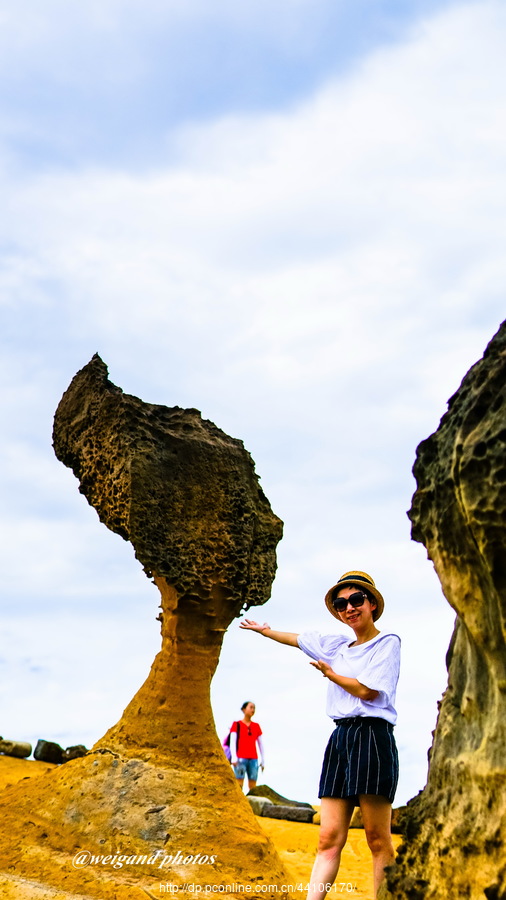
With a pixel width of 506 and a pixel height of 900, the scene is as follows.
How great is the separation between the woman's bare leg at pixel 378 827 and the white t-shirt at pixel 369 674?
310mm

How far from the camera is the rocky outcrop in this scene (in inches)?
94.6

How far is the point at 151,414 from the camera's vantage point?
618 cm

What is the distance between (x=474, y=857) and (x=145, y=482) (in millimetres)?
3903

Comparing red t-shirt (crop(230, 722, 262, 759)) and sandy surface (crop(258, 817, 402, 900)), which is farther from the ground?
red t-shirt (crop(230, 722, 262, 759))

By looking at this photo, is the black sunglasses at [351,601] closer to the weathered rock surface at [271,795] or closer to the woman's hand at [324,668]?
the woman's hand at [324,668]

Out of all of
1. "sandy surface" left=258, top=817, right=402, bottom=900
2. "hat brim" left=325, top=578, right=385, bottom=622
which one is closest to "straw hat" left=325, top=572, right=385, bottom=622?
"hat brim" left=325, top=578, right=385, bottom=622

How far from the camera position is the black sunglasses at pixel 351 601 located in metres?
3.74

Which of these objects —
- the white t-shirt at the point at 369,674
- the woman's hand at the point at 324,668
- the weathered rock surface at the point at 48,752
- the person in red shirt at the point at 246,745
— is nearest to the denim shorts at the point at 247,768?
the person in red shirt at the point at 246,745

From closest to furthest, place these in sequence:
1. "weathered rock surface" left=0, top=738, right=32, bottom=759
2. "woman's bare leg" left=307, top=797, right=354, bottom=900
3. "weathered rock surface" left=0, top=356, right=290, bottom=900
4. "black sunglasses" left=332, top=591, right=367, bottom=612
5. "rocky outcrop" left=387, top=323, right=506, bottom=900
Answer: "rocky outcrop" left=387, top=323, right=506, bottom=900
"woman's bare leg" left=307, top=797, right=354, bottom=900
"black sunglasses" left=332, top=591, right=367, bottom=612
"weathered rock surface" left=0, top=356, right=290, bottom=900
"weathered rock surface" left=0, top=738, right=32, bottom=759

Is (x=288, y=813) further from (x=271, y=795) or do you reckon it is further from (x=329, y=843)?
(x=329, y=843)

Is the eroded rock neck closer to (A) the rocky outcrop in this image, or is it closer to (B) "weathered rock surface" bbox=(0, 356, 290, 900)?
(B) "weathered rock surface" bbox=(0, 356, 290, 900)

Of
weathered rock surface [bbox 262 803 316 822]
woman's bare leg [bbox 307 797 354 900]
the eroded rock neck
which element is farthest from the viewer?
weathered rock surface [bbox 262 803 316 822]

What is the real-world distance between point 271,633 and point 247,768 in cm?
596

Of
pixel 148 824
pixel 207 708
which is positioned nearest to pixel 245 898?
pixel 148 824
